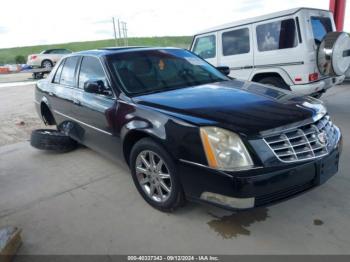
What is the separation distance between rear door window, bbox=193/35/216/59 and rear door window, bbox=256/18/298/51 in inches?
52.5

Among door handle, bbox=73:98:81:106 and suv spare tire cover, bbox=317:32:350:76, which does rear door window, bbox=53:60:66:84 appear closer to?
door handle, bbox=73:98:81:106

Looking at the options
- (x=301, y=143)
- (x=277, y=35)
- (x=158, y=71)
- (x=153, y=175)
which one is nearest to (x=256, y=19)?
(x=277, y=35)

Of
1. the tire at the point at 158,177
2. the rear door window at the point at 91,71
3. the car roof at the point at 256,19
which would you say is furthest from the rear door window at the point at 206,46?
the tire at the point at 158,177

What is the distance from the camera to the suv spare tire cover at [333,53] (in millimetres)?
5584

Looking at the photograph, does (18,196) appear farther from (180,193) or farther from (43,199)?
(180,193)

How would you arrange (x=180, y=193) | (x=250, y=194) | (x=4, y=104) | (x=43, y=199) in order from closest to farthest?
(x=250, y=194) < (x=180, y=193) < (x=43, y=199) < (x=4, y=104)

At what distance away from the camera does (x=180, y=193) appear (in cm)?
262

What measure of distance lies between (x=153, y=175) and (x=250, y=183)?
3.33 ft

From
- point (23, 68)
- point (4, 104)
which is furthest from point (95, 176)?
point (23, 68)

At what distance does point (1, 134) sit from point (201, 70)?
15.5 ft

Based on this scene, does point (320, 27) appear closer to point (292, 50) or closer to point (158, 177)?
point (292, 50)

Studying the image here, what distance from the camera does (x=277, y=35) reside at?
20.1 feet

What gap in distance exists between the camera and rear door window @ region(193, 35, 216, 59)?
7512 mm

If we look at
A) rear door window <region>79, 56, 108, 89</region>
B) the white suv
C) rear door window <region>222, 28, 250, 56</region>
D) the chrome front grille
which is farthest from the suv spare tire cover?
rear door window <region>79, 56, 108, 89</region>
